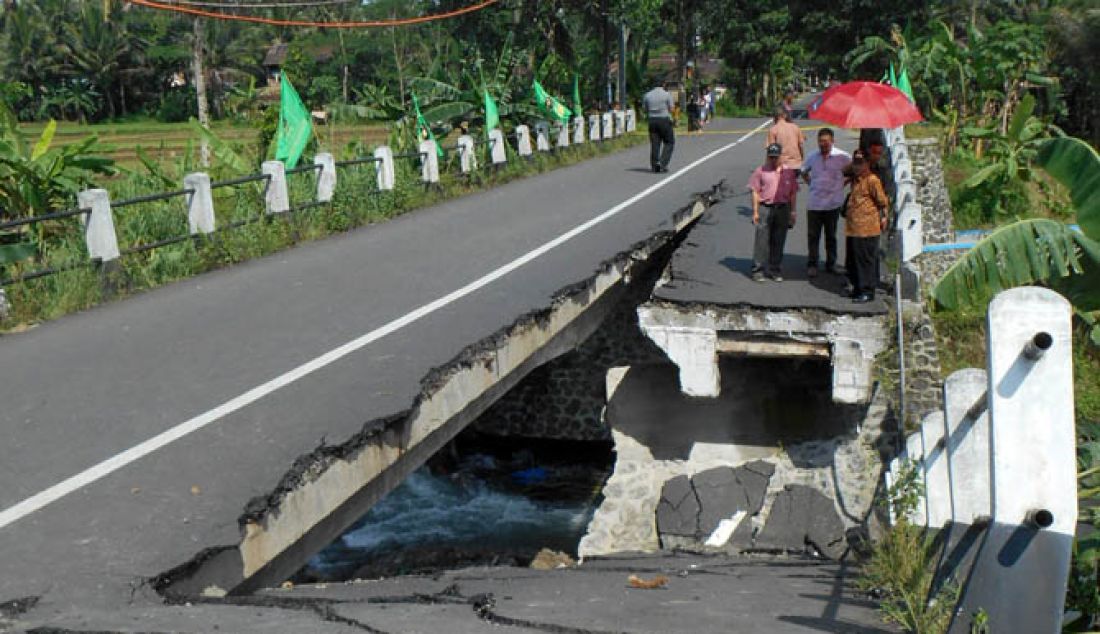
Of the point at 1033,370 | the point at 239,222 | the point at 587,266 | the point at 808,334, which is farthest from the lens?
the point at 239,222

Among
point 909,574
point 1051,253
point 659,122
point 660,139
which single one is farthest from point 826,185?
point 660,139

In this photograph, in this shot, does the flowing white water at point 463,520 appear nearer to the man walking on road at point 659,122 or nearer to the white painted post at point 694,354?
the man walking on road at point 659,122

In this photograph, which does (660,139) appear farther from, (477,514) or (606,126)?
(606,126)

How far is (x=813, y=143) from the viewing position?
3303cm

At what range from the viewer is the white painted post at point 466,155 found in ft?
72.3

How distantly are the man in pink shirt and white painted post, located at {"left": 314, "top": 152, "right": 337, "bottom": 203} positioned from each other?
7.20m

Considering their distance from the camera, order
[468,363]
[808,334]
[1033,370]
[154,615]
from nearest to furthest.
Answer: [1033,370]
[154,615]
[468,363]
[808,334]

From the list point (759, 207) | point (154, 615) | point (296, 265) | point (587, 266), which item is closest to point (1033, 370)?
point (154, 615)

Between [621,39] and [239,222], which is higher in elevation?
[621,39]

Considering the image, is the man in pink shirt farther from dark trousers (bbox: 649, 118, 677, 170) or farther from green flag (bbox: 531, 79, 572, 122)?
green flag (bbox: 531, 79, 572, 122)

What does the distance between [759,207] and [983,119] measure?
2303 cm

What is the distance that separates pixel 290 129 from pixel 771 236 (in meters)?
8.94

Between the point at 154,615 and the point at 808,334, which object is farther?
the point at 808,334

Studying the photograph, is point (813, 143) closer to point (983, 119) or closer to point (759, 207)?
point (983, 119)
